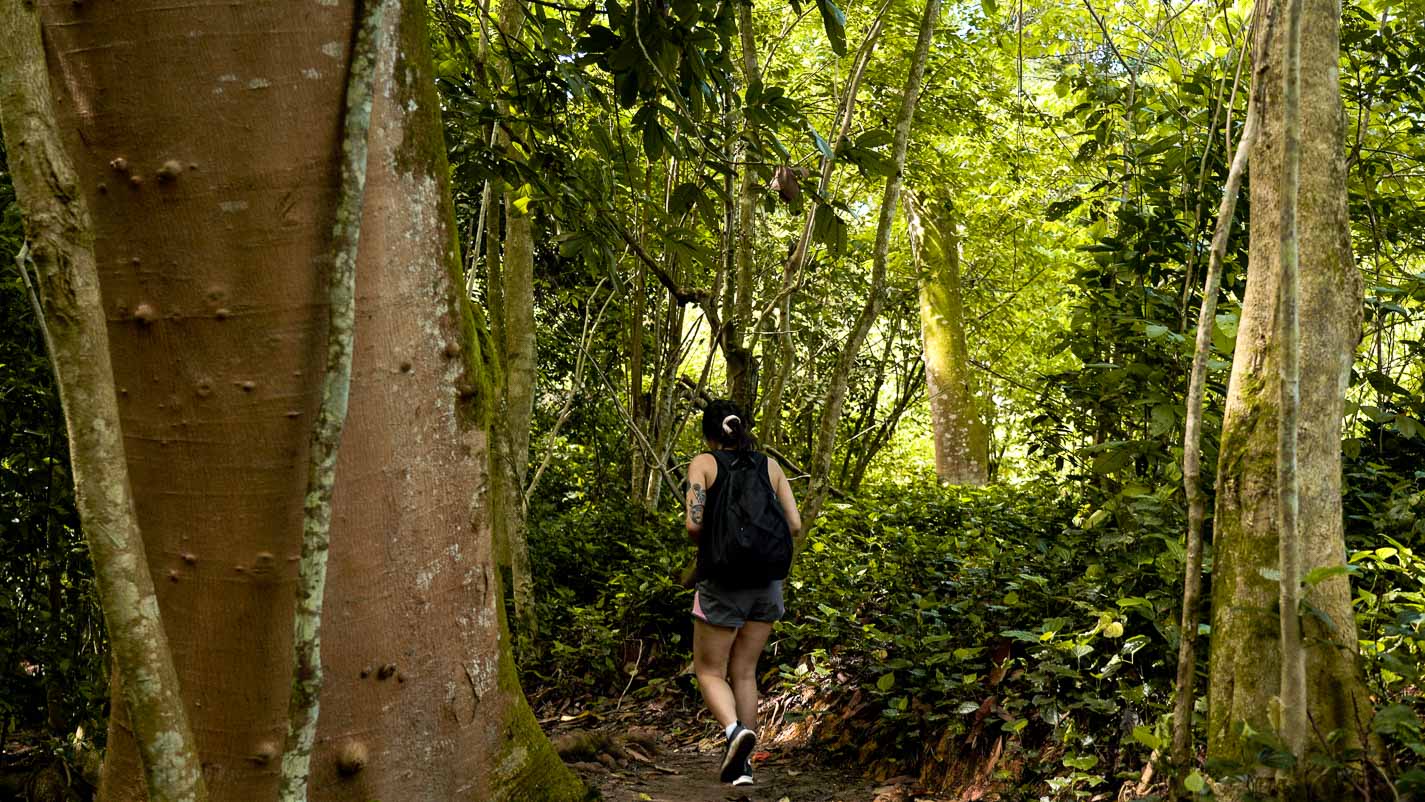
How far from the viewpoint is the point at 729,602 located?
4.79 metres

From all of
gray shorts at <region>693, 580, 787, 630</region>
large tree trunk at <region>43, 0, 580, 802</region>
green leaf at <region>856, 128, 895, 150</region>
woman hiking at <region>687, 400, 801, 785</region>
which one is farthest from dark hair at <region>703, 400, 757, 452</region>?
large tree trunk at <region>43, 0, 580, 802</region>

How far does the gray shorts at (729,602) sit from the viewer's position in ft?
15.7

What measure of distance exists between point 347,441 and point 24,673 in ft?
9.81

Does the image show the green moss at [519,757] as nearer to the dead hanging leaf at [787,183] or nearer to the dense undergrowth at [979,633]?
the dead hanging leaf at [787,183]

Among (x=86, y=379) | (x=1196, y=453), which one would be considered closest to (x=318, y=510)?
(x=86, y=379)

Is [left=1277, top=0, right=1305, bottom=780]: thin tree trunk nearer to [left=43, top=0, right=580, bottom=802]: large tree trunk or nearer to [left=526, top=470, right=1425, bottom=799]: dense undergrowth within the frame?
[left=526, top=470, right=1425, bottom=799]: dense undergrowth

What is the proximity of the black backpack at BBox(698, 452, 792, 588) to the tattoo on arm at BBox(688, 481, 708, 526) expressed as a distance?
25mm

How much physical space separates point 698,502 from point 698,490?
0.17 ft

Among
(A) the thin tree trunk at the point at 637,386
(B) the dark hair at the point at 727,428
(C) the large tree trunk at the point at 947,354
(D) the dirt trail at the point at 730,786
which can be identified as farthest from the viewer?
(C) the large tree trunk at the point at 947,354

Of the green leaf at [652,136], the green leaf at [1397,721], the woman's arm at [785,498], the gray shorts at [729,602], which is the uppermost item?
the green leaf at [652,136]

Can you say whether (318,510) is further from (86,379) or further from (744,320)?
(744,320)

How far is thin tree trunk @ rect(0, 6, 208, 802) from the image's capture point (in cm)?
161

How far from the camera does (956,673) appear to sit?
483 cm

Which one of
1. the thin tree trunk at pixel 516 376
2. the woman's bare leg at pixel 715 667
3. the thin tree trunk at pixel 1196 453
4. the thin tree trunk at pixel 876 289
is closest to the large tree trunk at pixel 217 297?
the thin tree trunk at pixel 1196 453
